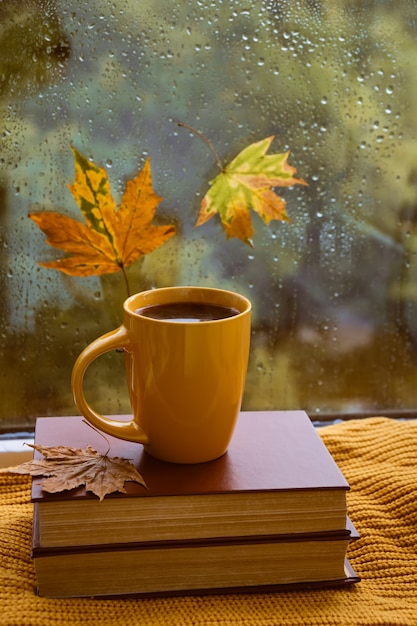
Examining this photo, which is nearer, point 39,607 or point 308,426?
point 39,607

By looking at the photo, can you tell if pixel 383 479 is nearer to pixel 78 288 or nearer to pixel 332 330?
pixel 332 330

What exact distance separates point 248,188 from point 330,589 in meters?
0.51

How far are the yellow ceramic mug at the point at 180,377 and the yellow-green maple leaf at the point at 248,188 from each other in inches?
11.1

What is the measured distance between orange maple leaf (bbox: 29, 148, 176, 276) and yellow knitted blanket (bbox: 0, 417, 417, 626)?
0.93 ft

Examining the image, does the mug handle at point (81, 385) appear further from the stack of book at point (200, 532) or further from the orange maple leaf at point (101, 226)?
the orange maple leaf at point (101, 226)

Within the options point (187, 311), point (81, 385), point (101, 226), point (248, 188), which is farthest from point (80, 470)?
point (248, 188)

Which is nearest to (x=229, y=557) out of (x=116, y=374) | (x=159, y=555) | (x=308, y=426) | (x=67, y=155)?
(x=159, y=555)

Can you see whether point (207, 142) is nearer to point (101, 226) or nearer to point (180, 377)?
point (101, 226)

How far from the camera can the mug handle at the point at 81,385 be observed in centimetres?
66

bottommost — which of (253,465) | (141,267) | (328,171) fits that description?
(253,465)

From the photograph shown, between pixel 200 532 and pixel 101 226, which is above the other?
pixel 101 226

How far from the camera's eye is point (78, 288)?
97 cm

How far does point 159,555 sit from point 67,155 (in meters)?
0.52

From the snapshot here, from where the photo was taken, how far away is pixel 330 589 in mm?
672
